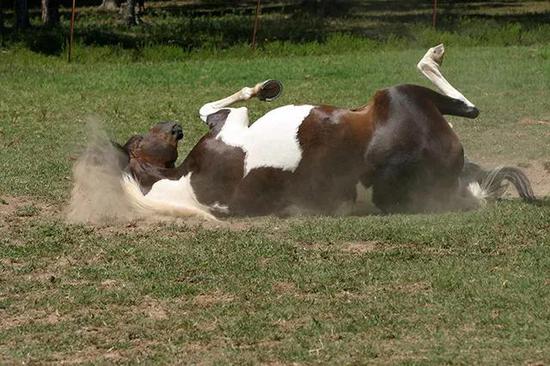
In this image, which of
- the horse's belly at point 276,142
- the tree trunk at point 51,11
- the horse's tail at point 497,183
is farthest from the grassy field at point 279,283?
the tree trunk at point 51,11

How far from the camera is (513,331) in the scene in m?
5.80

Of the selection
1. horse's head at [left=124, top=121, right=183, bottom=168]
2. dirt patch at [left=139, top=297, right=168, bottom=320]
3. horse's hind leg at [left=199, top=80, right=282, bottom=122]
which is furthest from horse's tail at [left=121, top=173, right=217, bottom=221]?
dirt patch at [left=139, top=297, right=168, bottom=320]

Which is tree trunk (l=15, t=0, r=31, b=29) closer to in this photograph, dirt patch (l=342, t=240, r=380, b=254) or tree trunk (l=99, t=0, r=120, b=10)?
tree trunk (l=99, t=0, r=120, b=10)

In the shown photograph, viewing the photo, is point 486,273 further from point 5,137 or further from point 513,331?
point 5,137

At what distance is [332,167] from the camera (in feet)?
26.6

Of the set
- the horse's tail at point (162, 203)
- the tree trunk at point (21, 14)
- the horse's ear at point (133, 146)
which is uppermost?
the horse's ear at point (133, 146)

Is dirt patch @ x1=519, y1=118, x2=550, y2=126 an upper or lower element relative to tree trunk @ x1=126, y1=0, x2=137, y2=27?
upper

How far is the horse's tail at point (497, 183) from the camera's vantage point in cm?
848

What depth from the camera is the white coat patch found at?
8203 mm

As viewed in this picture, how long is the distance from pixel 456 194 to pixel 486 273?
1647 millimetres

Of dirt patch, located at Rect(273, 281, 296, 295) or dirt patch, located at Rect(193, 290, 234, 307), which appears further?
dirt patch, located at Rect(273, 281, 296, 295)

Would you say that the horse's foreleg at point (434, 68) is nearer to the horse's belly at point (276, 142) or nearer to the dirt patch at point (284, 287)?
the horse's belly at point (276, 142)

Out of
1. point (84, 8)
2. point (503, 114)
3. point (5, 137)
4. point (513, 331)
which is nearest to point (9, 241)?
point (513, 331)

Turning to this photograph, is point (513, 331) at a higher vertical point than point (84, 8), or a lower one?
higher
